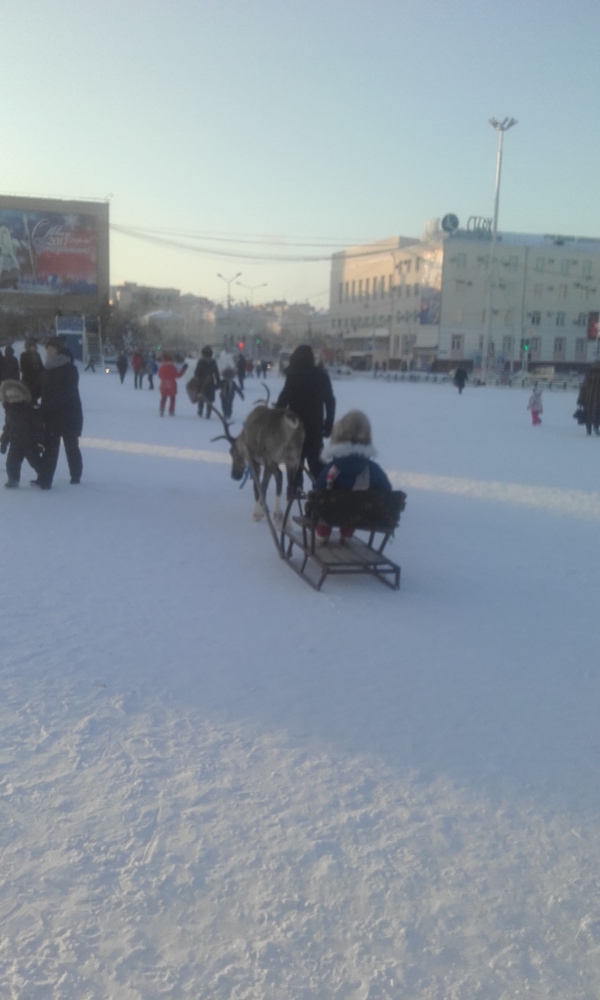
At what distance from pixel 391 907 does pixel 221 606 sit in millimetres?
3333

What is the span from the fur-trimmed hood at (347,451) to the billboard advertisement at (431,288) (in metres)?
69.3

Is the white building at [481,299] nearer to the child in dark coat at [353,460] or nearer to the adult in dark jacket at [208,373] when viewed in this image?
the adult in dark jacket at [208,373]

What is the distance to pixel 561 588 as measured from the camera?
6.86m

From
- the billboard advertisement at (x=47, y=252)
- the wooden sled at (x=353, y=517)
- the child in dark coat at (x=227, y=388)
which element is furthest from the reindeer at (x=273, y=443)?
the billboard advertisement at (x=47, y=252)

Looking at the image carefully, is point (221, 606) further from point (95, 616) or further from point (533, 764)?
point (533, 764)

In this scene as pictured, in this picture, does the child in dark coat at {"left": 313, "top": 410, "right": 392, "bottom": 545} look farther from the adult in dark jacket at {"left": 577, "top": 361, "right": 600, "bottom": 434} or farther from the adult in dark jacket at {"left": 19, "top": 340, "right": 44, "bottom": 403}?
the adult in dark jacket at {"left": 577, "top": 361, "right": 600, "bottom": 434}

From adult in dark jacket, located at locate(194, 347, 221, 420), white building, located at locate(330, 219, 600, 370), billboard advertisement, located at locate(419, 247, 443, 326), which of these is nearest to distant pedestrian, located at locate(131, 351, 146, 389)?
adult in dark jacket, located at locate(194, 347, 221, 420)

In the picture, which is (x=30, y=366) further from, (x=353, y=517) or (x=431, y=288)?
(x=431, y=288)

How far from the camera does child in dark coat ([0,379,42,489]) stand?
31.4 ft

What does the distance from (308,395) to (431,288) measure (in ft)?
226

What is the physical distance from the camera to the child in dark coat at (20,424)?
958 cm

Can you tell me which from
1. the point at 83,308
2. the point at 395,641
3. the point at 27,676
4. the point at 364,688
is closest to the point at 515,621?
the point at 395,641

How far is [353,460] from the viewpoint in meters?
6.72

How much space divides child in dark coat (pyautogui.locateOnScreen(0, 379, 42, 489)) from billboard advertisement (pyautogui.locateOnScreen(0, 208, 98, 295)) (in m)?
56.1
